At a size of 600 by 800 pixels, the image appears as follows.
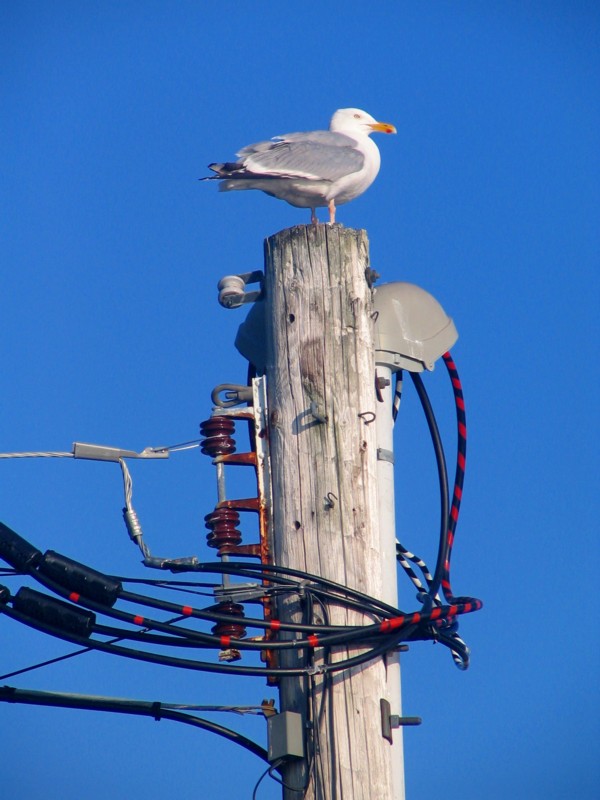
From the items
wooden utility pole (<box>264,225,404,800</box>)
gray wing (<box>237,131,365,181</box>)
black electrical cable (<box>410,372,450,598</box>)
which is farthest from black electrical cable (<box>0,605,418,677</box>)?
gray wing (<box>237,131,365,181</box>)

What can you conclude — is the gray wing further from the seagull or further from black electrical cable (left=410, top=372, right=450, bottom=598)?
black electrical cable (left=410, top=372, right=450, bottom=598)

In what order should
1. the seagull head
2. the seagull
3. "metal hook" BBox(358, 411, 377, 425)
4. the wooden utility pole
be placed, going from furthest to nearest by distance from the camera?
the seagull head
the seagull
"metal hook" BBox(358, 411, 377, 425)
the wooden utility pole

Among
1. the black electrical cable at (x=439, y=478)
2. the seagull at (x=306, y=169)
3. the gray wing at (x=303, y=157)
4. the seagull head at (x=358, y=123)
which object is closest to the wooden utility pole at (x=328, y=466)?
the black electrical cable at (x=439, y=478)

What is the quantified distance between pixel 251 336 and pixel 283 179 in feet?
5.55

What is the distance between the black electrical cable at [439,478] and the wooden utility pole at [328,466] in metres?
0.27

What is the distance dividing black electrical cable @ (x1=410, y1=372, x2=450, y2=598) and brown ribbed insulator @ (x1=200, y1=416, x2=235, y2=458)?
876 mm

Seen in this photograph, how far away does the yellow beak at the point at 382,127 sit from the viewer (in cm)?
863

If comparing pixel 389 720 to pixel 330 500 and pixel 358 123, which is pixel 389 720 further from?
pixel 358 123

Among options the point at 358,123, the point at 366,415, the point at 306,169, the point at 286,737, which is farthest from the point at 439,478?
the point at 358,123

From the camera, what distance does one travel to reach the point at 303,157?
6969mm

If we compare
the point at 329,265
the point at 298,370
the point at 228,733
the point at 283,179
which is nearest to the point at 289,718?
the point at 228,733

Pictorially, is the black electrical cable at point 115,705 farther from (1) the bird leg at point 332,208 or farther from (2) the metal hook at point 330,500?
(1) the bird leg at point 332,208

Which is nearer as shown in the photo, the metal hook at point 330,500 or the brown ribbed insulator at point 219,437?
the metal hook at point 330,500

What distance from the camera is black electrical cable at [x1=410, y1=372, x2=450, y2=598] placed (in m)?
4.67
